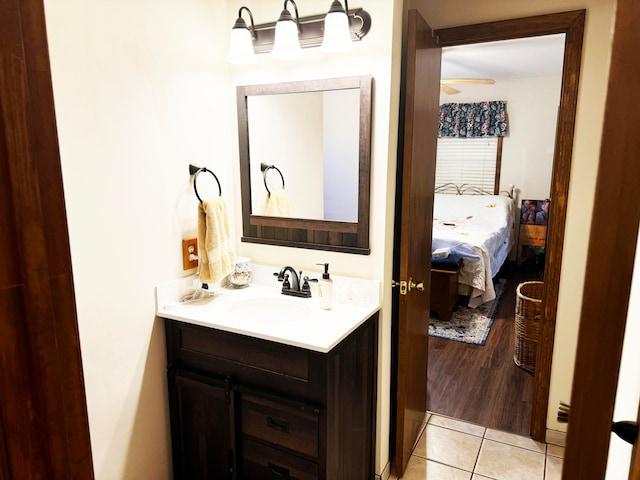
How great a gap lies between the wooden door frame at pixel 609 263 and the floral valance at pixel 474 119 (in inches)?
226

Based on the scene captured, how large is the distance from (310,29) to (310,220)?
822 mm

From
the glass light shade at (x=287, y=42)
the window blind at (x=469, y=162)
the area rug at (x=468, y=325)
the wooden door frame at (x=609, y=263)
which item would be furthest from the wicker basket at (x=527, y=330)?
the window blind at (x=469, y=162)

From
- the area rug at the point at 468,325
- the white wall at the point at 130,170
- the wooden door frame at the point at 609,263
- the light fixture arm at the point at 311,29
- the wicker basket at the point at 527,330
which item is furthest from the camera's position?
the area rug at the point at 468,325

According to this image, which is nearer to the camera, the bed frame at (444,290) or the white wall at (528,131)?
the bed frame at (444,290)

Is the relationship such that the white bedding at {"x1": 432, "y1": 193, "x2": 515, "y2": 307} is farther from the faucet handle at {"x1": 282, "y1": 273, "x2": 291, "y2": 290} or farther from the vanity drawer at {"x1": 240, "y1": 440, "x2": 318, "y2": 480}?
the vanity drawer at {"x1": 240, "y1": 440, "x2": 318, "y2": 480}

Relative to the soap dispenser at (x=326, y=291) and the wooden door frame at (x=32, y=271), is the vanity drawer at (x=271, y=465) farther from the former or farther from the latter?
the wooden door frame at (x=32, y=271)

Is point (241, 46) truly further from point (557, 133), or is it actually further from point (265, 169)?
point (557, 133)

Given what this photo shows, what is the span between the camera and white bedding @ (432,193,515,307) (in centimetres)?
414

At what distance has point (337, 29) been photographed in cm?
173

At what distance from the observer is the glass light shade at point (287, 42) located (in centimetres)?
182

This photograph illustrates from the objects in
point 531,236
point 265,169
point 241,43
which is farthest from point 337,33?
point 531,236

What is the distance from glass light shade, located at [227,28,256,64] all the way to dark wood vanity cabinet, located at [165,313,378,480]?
1.16 meters

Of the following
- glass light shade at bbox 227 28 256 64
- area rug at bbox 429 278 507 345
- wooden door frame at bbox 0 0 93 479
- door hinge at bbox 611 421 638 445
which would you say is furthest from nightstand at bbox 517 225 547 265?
wooden door frame at bbox 0 0 93 479

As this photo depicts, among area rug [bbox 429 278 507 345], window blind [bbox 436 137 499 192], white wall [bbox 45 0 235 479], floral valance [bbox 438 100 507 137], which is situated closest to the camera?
white wall [bbox 45 0 235 479]
